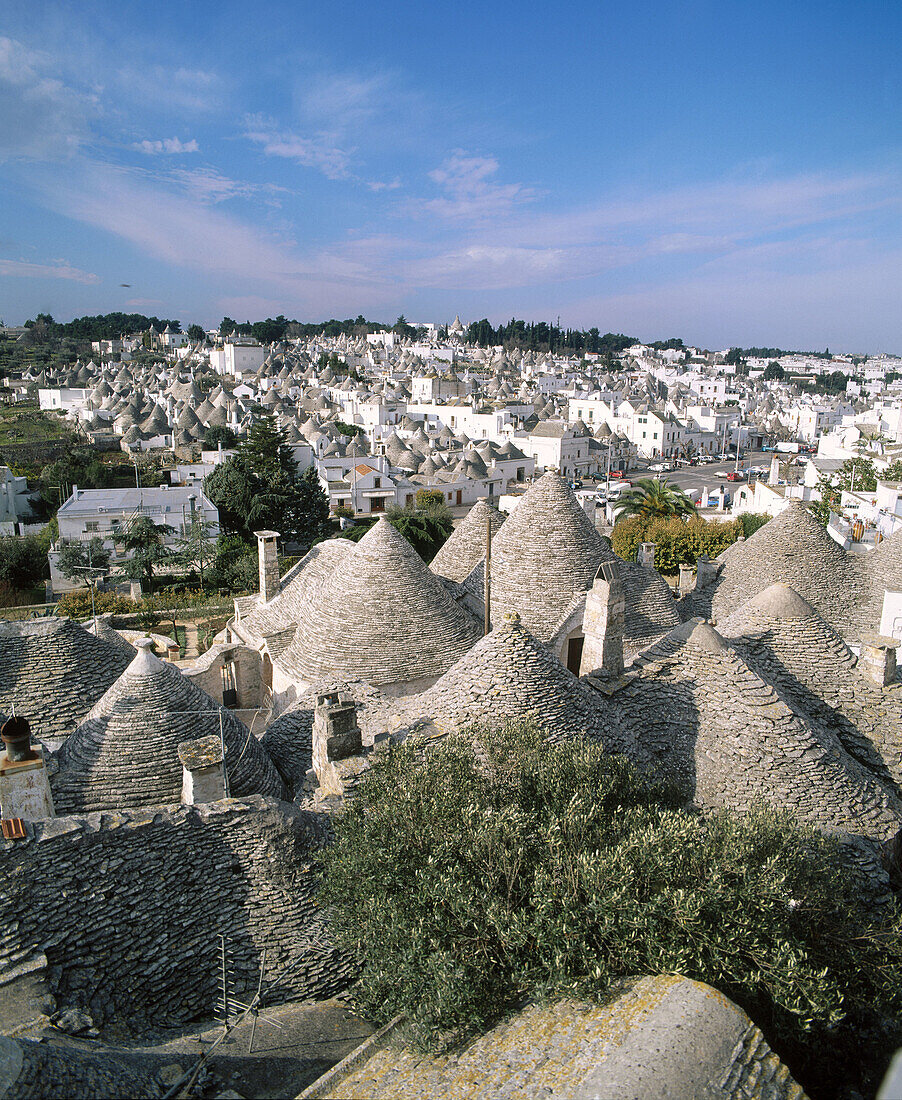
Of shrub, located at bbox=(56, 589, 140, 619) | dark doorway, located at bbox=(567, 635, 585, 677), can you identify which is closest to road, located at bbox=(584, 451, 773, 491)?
shrub, located at bbox=(56, 589, 140, 619)

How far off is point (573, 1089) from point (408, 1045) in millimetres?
1415

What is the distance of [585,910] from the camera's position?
18.8 feet

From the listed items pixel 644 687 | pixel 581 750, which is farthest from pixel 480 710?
pixel 644 687

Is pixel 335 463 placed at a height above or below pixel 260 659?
above

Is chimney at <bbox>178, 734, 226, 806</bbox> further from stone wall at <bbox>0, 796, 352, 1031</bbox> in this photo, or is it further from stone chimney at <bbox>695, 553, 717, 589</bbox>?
stone chimney at <bbox>695, 553, 717, 589</bbox>

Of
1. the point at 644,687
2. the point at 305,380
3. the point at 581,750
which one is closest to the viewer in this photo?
the point at 581,750

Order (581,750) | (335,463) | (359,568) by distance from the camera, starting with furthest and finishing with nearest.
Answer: (335,463) < (359,568) < (581,750)

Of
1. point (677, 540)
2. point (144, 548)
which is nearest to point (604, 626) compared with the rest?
point (677, 540)

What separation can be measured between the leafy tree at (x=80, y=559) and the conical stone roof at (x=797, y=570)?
28.5 metres

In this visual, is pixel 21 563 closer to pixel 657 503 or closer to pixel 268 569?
pixel 268 569

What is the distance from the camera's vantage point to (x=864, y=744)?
34.1 feet

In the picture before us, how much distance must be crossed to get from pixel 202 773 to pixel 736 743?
641cm

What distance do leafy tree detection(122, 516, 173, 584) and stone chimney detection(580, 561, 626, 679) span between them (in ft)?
92.6

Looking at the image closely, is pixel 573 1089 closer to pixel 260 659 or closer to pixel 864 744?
pixel 864 744
